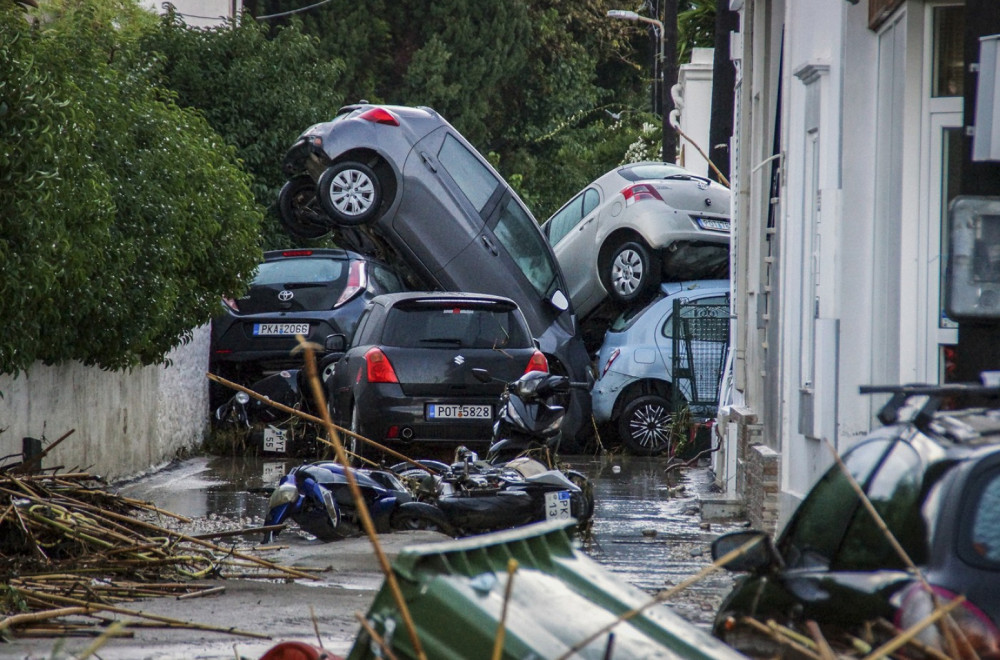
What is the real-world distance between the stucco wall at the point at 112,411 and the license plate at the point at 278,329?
27.9 inches

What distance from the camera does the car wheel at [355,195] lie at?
16.3 m

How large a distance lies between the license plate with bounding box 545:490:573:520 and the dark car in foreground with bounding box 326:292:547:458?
12.8ft

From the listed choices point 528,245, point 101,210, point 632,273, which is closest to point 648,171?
point 632,273

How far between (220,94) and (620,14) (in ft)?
37.0

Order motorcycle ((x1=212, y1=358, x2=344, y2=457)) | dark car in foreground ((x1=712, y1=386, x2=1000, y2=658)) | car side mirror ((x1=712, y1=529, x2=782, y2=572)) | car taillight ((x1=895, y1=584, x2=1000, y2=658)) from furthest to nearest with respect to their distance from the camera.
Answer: motorcycle ((x1=212, y1=358, x2=344, y2=457))
car side mirror ((x1=712, y1=529, x2=782, y2=572))
dark car in foreground ((x1=712, y1=386, x2=1000, y2=658))
car taillight ((x1=895, y1=584, x2=1000, y2=658))

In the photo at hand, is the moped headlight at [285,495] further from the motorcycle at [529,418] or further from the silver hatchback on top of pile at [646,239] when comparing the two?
the silver hatchback on top of pile at [646,239]

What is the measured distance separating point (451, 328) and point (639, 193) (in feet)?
17.6

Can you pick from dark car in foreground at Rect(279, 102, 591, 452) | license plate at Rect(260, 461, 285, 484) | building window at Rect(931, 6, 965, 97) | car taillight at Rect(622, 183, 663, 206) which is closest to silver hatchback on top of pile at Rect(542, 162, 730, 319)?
car taillight at Rect(622, 183, 663, 206)

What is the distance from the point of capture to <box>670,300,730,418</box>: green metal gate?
52.0ft

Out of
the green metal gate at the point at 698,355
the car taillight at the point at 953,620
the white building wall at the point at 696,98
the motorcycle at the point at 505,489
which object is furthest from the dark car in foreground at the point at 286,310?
the white building wall at the point at 696,98

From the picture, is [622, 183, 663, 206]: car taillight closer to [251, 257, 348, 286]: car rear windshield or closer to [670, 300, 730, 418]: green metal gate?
[670, 300, 730, 418]: green metal gate

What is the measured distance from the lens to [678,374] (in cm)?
1590

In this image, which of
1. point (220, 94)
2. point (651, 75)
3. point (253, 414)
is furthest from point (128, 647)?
point (651, 75)

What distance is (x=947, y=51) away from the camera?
8242mm
